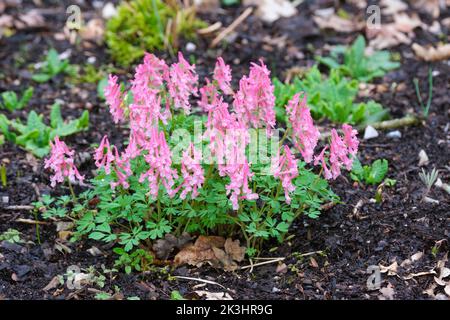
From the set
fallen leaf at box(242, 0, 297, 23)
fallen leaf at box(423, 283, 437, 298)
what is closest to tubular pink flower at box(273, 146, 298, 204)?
fallen leaf at box(423, 283, 437, 298)

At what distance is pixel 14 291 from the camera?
11.8 feet

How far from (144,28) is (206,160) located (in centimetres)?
287

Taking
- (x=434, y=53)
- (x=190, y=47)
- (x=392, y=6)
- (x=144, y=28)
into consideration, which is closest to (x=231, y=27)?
(x=190, y=47)

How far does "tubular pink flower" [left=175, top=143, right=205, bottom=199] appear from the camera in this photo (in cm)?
329

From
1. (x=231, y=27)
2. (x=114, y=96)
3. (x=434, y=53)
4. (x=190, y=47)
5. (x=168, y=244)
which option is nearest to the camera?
(x=114, y=96)

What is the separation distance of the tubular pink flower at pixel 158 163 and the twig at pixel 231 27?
2914 millimetres

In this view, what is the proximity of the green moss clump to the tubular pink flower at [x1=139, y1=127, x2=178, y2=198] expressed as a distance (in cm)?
269

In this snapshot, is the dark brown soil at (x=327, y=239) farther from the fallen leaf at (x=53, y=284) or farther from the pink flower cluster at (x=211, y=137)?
the pink flower cluster at (x=211, y=137)

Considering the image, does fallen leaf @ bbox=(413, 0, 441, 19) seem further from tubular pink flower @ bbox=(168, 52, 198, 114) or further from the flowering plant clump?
tubular pink flower @ bbox=(168, 52, 198, 114)

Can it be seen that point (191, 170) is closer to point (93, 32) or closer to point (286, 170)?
point (286, 170)

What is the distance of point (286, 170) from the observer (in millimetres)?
3365

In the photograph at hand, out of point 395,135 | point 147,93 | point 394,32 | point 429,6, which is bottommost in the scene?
point 395,135

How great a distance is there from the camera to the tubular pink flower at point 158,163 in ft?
10.8

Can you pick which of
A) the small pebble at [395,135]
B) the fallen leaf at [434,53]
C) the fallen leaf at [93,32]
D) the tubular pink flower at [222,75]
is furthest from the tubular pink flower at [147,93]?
the fallen leaf at [434,53]
